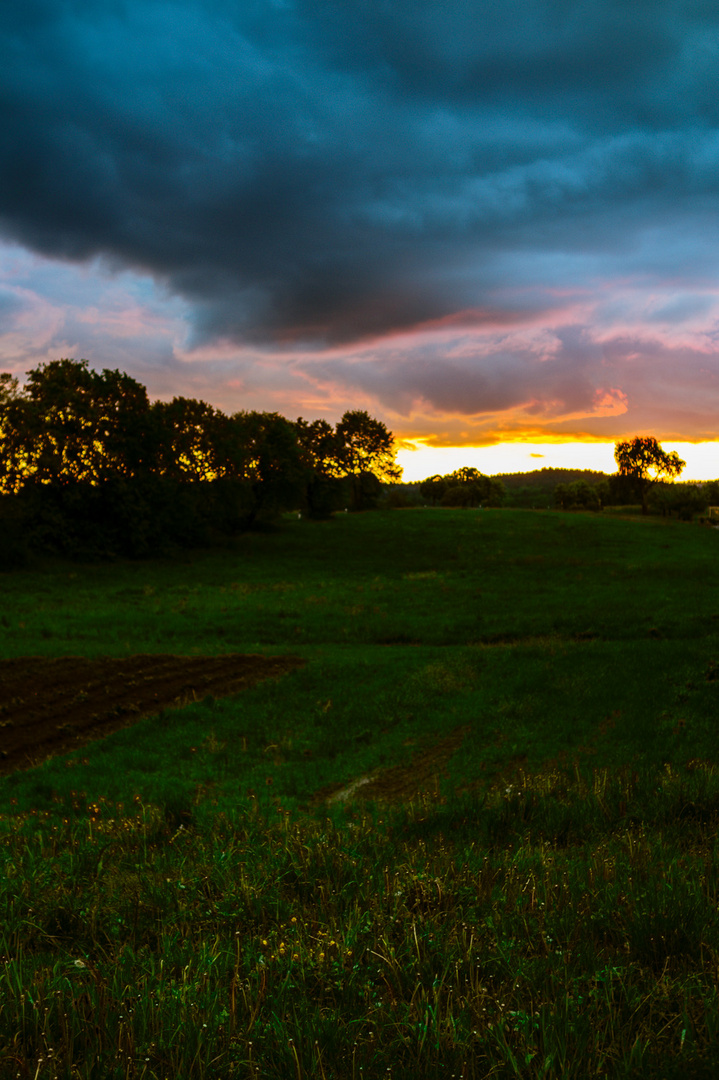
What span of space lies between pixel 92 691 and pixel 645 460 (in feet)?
392

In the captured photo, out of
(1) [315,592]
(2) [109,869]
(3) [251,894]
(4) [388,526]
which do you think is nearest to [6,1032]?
(3) [251,894]

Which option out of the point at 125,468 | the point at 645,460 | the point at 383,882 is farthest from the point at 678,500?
the point at 383,882

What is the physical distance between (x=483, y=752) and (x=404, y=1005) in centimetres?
929

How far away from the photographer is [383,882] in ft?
15.7

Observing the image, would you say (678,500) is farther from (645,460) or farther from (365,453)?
(365,453)

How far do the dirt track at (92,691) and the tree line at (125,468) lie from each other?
26.8 metres

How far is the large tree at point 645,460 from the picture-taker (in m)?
118

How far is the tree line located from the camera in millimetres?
45000

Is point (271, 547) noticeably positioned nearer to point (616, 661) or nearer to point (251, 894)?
point (616, 661)

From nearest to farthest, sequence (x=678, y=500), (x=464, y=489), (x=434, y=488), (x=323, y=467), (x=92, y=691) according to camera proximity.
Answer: (x=92, y=691), (x=323, y=467), (x=678, y=500), (x=464, y=489), (x=434, y=488)

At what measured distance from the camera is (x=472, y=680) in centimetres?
1728

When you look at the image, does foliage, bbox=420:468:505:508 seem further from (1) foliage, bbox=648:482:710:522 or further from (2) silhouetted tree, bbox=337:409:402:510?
(2) silhouetted tree, bbox=337:409:402:510

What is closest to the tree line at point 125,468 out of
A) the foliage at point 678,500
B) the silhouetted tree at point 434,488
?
the foliage at point 678,500

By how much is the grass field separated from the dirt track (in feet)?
2.88
